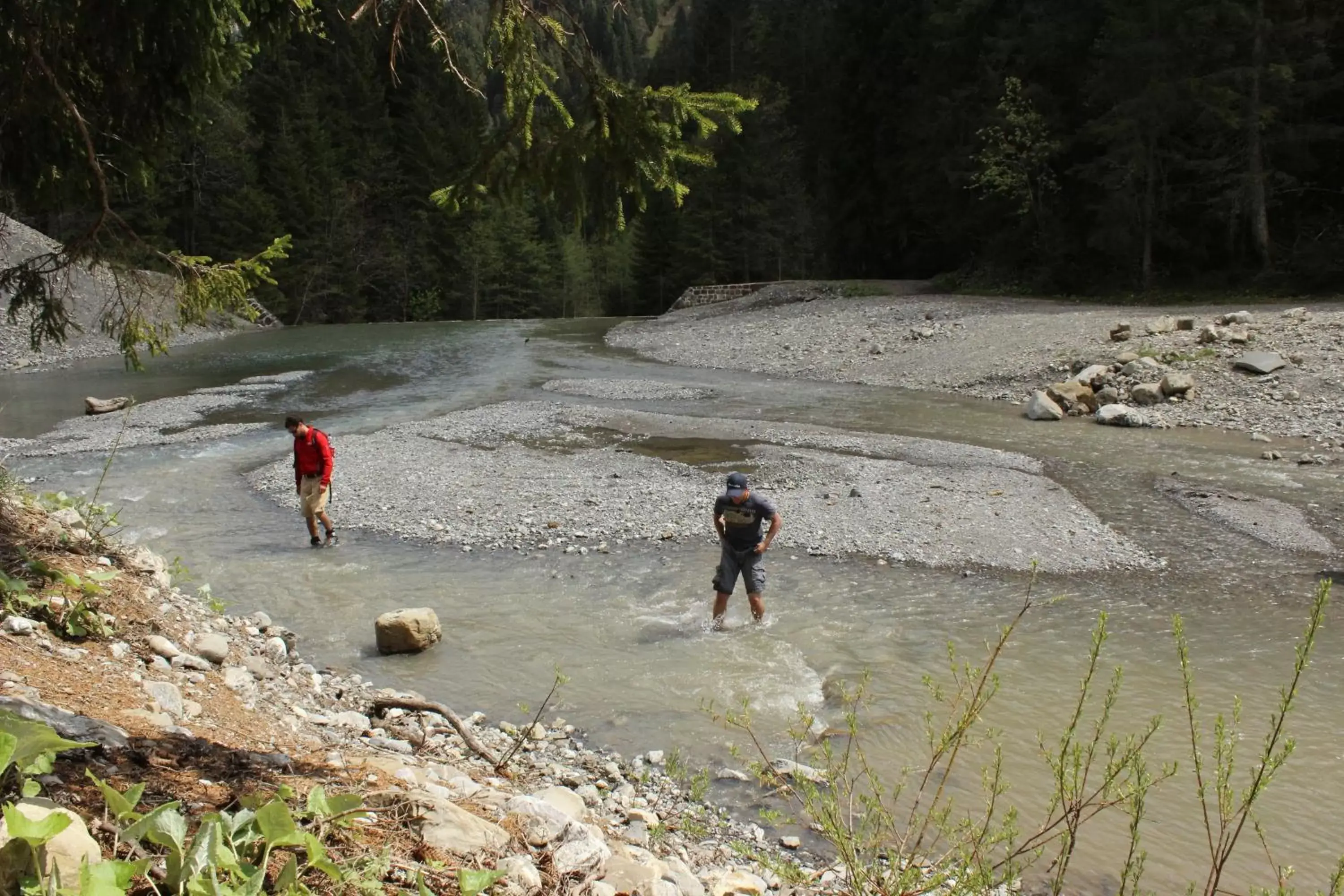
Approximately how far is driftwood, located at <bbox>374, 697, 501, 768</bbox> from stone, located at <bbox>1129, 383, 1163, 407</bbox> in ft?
63.1

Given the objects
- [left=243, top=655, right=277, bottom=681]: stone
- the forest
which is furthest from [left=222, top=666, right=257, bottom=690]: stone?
the forest

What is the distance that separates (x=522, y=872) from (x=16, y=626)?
4.25 metres

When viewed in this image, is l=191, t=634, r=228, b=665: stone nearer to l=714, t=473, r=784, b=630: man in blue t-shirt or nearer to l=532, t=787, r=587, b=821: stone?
l=532, t=787, r=587, b=821: stone

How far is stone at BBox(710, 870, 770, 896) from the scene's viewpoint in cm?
458

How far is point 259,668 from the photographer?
7.54m

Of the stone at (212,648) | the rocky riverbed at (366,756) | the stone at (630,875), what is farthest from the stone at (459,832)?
the stone at (212,648)

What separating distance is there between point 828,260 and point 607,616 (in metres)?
53.5

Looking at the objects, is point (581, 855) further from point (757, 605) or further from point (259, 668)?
point (757, 605)

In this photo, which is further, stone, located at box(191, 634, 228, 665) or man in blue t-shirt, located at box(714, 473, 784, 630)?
man in blue t-shirt, located at box(714, 473, 784, 630)

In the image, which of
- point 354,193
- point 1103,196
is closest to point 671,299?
point 354,193

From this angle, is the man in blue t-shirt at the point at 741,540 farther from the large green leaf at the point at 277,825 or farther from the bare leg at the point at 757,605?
the large green leaf at the point at 277,825

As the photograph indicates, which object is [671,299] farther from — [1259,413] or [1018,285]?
[1259,413]

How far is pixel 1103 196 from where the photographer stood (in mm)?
39281

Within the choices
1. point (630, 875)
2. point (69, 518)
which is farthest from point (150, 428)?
point (630, 875)
